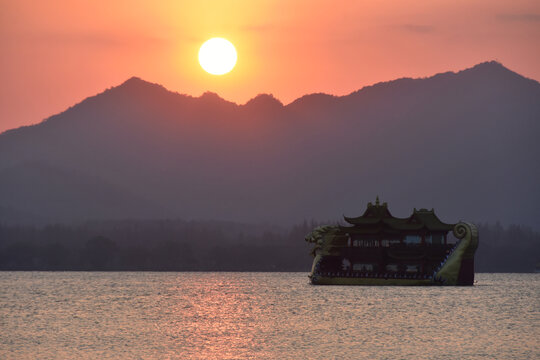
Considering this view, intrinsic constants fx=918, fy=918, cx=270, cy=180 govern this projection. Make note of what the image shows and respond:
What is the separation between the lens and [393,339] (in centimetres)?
8481

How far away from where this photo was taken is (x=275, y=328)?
95.2m

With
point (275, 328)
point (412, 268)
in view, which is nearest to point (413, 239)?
Answer: point (412, 268)

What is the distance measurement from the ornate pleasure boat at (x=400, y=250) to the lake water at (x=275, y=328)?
793cm

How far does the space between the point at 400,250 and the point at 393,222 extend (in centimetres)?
530

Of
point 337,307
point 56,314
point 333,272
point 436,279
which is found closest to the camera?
point 56,314

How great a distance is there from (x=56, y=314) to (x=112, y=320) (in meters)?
13.5

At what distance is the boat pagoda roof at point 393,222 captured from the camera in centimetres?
15588

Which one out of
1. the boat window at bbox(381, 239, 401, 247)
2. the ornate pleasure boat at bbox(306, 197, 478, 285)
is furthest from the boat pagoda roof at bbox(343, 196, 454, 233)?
the boat window at bbox(381, 239, 401, 247)

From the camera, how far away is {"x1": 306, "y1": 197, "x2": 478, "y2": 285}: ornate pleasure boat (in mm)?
154125

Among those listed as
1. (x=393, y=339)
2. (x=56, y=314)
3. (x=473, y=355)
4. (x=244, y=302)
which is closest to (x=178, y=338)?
(x=393, y=339)

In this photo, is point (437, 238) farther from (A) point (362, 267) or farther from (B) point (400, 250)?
(A) point (362, 267)

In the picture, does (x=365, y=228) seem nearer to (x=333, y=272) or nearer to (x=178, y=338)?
(x=333, y=272)

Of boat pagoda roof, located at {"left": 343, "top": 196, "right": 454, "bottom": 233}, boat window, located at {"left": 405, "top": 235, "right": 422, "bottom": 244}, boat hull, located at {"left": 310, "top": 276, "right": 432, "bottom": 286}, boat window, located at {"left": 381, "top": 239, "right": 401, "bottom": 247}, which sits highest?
boat pagoda roof, located at {"left": 343, "top": 196, "right": 454, "bottom": 233}

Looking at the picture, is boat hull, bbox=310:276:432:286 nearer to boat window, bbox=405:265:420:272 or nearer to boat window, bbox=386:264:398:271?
boat window, bbox=405:265:420:272
